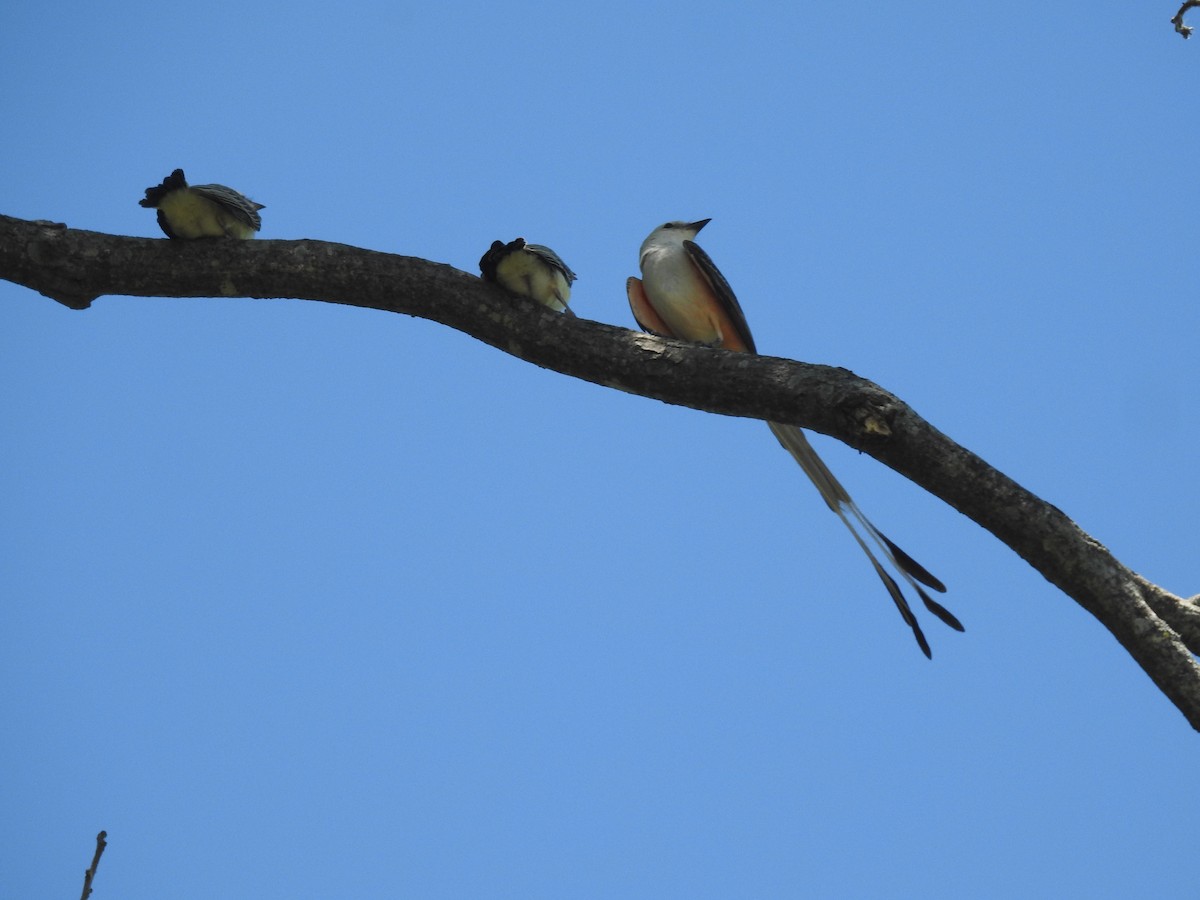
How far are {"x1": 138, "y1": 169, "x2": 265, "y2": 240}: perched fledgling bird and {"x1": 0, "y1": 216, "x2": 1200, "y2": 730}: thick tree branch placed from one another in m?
0.07

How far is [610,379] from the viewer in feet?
10.8

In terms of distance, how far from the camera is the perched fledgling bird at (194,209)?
3525 mm

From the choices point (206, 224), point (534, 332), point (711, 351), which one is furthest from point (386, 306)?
point (711, 351)

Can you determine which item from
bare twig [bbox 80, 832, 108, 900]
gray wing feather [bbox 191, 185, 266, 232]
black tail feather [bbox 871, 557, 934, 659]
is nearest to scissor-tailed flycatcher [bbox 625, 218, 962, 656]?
black tail feather [bbox 871, 557, 934, 659]

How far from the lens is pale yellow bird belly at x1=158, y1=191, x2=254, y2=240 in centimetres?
352

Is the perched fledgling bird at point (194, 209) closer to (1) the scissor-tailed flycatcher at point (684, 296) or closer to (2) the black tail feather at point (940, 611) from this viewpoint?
(1) the scissor-tailed flycatcher at point (684, 296)

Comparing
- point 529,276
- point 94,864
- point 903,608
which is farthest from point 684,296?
point 94,864

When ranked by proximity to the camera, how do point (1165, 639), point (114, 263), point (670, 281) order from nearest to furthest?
point (1165, 639)
point (114, 263)
point (670, 281)

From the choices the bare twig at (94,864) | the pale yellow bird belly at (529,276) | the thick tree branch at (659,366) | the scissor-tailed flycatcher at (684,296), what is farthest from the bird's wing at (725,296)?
the bare twig at (94,864)

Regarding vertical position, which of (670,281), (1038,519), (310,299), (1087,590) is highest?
(670,281)

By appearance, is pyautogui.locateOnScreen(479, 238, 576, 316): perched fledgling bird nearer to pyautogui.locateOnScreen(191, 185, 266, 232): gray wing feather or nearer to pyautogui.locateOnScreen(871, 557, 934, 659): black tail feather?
pyautogui.locateOnScreen(191, 185, 266, 232): gray wing feather

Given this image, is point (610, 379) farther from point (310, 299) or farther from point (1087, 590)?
point (1087, 590)

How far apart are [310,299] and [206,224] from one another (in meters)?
0.50

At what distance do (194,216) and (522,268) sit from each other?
1161 mm
